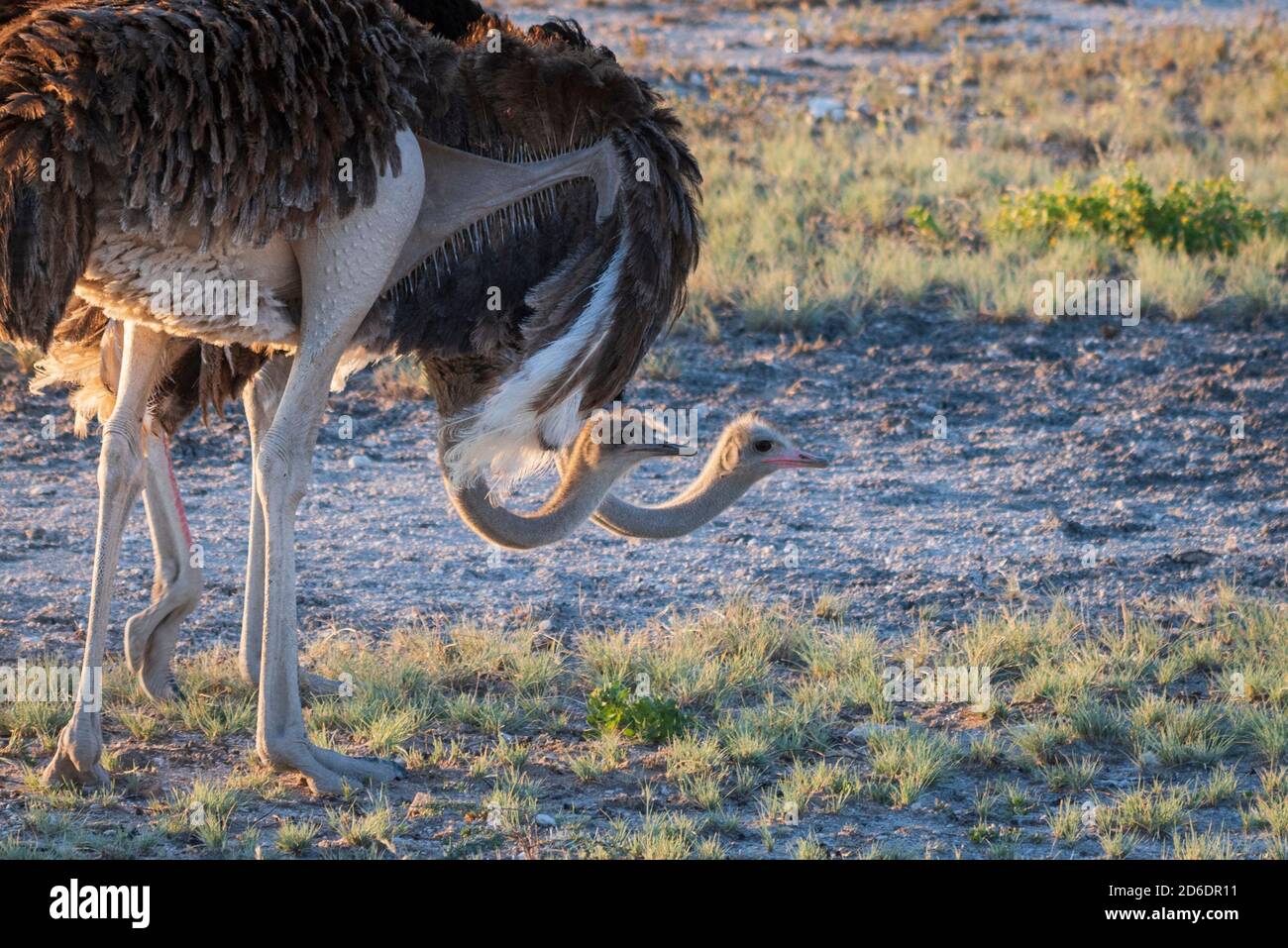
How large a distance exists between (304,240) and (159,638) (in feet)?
5.15

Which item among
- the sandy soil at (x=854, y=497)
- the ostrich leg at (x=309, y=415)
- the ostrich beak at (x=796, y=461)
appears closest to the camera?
the ostrich leg at (x=309, y=415)

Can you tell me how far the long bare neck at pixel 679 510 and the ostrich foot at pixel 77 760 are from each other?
1.76 m

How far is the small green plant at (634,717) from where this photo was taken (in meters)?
5.59

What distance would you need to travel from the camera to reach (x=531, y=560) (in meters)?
7.14

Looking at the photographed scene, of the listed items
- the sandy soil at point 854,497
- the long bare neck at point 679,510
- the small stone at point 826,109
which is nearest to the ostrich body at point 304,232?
the long bare neck at point 679,510

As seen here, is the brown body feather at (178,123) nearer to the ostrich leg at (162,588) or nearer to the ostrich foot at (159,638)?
the ostrich leg at (162,588)

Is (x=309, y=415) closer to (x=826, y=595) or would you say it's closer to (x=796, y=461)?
(x=796, y=461)

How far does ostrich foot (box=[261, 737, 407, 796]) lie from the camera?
16.8 ft

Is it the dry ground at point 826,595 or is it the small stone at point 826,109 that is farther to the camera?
the small stone at point 826,109

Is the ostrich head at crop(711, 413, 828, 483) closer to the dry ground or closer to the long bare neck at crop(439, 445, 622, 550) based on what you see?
the long bare neck at crop(439, 445, 622, 550)

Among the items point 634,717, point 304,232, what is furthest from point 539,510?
point 304,232
